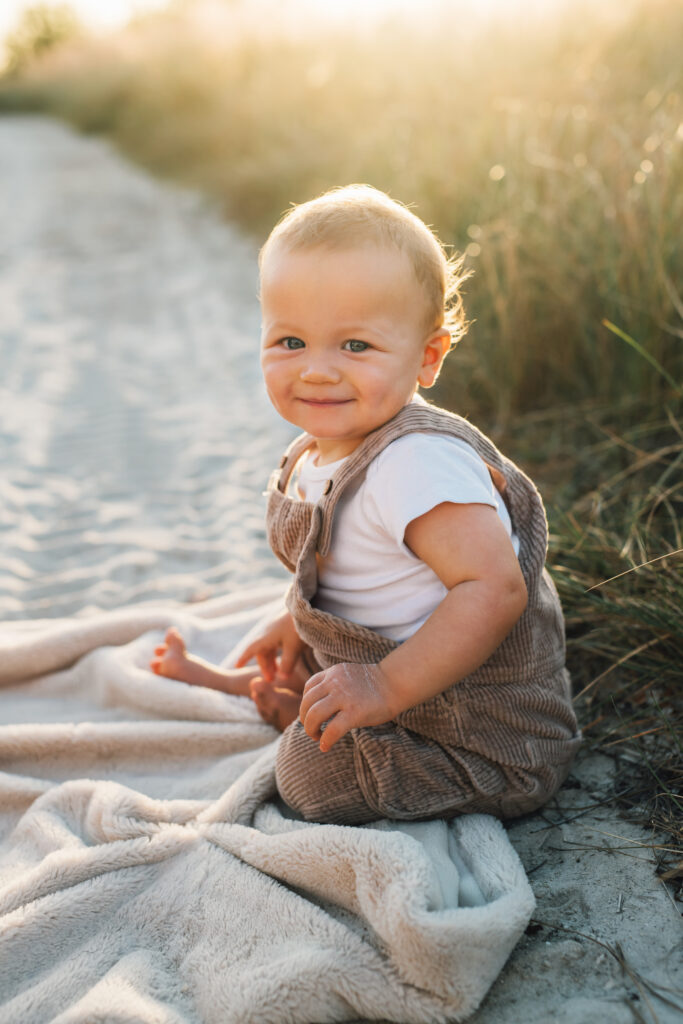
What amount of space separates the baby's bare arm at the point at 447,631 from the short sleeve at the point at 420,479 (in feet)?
0.09

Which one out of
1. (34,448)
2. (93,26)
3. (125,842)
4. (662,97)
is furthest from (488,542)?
(93,26)

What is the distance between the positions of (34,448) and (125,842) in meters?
2.84

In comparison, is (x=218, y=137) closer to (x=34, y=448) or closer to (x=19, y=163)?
(x=19, y=163)

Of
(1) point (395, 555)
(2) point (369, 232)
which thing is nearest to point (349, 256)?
(2) point (369, 232)

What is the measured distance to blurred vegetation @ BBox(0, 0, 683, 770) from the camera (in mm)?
2189

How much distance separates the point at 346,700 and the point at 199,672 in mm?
930

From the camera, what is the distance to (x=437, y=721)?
5.22 feet

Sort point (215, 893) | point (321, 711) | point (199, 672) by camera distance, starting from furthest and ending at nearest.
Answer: point (199, 672) → point (215, 893) → point (321, 711)

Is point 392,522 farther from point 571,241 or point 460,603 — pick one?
point 571,241

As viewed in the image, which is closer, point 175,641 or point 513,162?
point 175,641

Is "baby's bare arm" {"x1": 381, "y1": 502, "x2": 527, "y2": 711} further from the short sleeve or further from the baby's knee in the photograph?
the baby's knee

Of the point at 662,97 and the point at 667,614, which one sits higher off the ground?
the point at 662,97

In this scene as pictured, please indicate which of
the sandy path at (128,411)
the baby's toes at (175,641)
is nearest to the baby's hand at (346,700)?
the baby's toes at (175,641)

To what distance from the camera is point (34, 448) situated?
163 inches
